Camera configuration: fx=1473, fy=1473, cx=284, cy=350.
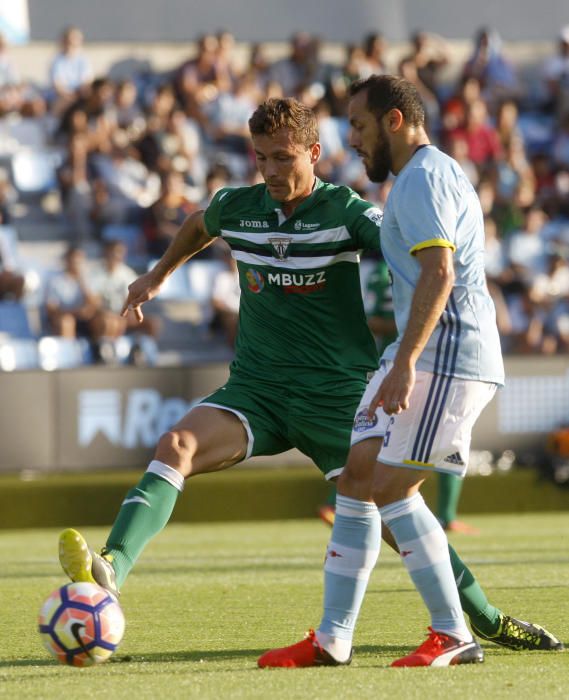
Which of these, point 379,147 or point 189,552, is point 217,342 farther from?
point 379,147

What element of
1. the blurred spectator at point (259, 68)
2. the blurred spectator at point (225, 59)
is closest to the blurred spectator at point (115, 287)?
the blurred spectator at point (225, 59)

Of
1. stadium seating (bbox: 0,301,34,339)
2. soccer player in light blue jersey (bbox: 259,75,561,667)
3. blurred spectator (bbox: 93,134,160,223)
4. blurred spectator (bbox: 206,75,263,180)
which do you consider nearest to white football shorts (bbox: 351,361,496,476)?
soccer player in light blue jersey (bbox: 259,75,561,667)

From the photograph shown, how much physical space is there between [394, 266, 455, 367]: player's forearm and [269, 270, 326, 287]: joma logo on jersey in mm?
1332

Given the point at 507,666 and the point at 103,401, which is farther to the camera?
the point at 103,401

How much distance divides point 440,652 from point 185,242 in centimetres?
231

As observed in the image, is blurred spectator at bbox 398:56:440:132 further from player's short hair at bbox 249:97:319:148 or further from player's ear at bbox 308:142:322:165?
player's short hair at bbox 249:97:319:148

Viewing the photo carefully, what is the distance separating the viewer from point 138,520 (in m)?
5.86

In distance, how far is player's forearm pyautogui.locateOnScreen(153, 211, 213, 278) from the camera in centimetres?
668

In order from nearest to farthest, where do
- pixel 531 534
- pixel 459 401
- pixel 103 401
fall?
pixel 459 401 → pixel 531 534 → pixel 103 401

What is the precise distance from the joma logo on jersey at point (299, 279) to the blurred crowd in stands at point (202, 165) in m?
8.50

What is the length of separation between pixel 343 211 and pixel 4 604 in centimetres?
300

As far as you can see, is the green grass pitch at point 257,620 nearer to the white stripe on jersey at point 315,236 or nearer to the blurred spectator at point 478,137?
the white stripe on jersey at point 315,236

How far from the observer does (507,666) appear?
5.52 meters

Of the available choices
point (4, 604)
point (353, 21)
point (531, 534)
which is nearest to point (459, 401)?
point (4, 604)
